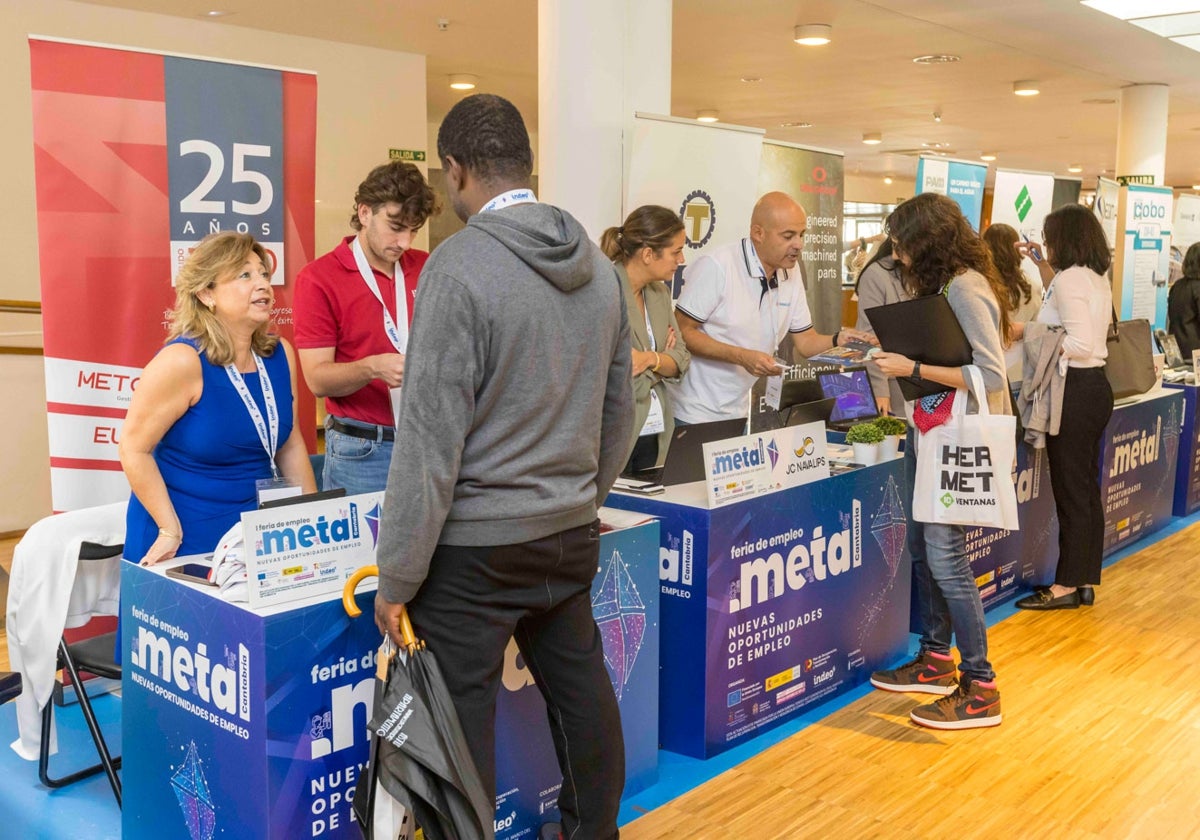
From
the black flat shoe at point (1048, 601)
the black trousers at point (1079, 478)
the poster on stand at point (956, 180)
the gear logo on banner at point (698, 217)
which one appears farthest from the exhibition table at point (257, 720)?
the poster on stand at point (956, 180)

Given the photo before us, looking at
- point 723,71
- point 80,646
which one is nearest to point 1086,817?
point 80,646

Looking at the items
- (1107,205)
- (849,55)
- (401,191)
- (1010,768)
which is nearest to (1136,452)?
(1107,205)

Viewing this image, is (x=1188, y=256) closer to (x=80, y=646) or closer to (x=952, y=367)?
(x=952, y=367)

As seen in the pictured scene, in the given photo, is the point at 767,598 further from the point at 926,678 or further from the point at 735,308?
the point at 735,308

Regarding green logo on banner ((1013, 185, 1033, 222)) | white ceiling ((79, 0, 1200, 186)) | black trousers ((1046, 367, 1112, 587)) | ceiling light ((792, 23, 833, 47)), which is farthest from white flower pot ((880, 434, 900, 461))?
ceiling light ((792, 23, 833, 47))

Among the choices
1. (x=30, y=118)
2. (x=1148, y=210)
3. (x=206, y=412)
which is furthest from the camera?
(x=1148, y=210)

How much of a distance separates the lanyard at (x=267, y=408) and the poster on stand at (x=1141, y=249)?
21.4 feet

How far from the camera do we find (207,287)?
8.39 feet

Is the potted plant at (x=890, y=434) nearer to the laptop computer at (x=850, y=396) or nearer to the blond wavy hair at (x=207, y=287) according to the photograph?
the laptop computer at (x=850, y=396)

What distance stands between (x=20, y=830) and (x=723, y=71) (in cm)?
685

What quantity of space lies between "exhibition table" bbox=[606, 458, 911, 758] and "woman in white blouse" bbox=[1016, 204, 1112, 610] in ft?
3.90

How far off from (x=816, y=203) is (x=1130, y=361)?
170 centimetres

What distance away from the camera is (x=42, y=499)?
607 cm

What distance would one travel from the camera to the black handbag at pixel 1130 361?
16.6 feet
